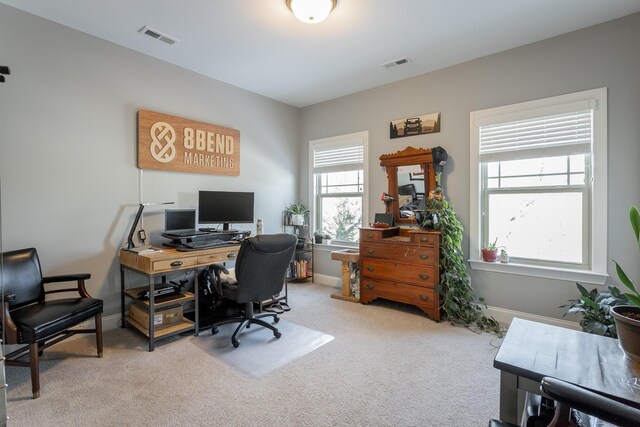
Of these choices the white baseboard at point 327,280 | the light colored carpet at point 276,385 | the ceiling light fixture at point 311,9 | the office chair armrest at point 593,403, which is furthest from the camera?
the white baseboard at point 327,280

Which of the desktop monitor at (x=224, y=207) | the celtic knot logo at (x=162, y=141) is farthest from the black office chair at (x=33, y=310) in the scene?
the celtic knot logo at (x=162, y=141)

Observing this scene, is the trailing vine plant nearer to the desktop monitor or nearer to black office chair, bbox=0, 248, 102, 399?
the desktop monitor

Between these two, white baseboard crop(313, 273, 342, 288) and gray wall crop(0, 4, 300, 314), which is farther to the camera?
white baseboard crop(313, 273, 342, 288)

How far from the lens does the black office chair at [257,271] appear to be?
8.66 feet

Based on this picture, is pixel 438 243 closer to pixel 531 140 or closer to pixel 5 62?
pixel 531 140

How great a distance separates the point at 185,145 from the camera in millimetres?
3578

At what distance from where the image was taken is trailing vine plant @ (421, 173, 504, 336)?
316 centimetres

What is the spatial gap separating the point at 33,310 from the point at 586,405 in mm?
3134

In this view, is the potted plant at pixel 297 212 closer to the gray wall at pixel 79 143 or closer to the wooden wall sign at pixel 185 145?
the wooden wall sign at pixel 185 145

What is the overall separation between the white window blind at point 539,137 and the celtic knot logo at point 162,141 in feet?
11.5

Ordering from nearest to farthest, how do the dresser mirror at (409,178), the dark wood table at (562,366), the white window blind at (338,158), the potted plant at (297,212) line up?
the dark wood table at (562,366) < the dresser mirror at (409,178) < the white window blind at (338,158) < the potted plant at (297,212)

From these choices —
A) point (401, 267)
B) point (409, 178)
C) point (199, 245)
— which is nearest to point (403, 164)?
point (409, 178)

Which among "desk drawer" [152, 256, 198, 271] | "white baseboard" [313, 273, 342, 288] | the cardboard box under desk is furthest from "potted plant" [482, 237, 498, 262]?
the cardboard box under desk

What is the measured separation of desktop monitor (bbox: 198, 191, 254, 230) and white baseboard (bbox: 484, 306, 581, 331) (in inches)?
117
